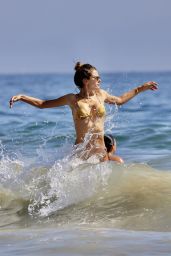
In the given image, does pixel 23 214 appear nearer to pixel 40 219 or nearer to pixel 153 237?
pixel 40 219

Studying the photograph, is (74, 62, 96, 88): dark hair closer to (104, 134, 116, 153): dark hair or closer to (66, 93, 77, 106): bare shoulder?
(66, 93, 77, 106): bare shoulder

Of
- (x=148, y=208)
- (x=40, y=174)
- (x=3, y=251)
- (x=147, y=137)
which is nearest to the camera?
(x=3, y=251)

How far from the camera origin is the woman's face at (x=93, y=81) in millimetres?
7476

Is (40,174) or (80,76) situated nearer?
(80,76)

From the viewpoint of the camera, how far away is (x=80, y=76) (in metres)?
7.49

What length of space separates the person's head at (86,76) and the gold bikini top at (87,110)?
7.8 inches

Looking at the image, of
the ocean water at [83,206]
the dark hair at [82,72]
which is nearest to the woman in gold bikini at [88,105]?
the dark hair at [82,72]

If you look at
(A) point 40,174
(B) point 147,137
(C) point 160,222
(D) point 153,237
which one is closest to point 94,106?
(A) point 40,174

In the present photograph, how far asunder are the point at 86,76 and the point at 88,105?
29 centimetres

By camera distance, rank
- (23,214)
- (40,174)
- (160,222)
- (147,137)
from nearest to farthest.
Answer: (160,222)
(23,214)
(40,174)
(147,137)

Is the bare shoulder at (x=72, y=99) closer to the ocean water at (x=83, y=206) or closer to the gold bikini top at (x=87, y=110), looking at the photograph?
the gold bikini top at (x=87, y=110)

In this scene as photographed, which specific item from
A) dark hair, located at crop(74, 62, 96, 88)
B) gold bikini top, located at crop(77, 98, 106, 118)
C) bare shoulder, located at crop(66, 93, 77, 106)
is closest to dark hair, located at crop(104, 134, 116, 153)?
gold bikini top, located at crop(77, 98, 106, 118)

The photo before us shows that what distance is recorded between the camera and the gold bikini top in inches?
296

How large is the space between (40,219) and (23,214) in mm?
401
